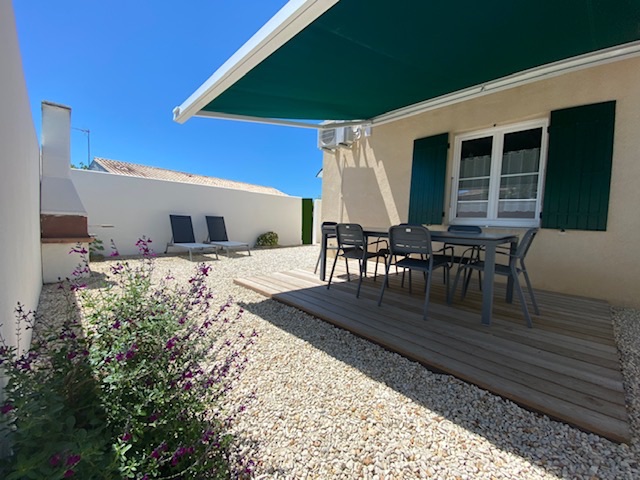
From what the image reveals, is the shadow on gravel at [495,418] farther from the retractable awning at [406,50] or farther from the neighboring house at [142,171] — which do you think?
the neighboring house at [142,171]

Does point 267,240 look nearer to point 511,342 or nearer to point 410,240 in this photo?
point 410,240

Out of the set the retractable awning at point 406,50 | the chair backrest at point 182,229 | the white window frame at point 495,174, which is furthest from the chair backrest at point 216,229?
the white window frame at point 495,174

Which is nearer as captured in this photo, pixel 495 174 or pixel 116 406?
pixel 116 406

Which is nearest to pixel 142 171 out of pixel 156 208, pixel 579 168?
pixel 156 208

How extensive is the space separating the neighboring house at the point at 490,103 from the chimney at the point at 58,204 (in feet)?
9.53

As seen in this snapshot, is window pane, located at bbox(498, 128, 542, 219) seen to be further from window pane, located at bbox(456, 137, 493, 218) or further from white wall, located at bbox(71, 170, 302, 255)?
white wall, located at bbox(71, 170, 302, 255)

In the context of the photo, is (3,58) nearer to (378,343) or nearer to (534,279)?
(378,343)

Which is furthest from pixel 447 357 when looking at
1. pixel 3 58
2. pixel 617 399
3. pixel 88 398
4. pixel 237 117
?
pixel 237 117

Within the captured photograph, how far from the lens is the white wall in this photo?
722 centimetres

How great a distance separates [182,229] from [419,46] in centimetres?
759

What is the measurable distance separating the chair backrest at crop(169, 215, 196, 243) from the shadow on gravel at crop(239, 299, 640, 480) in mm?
6764

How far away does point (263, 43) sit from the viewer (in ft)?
8.34

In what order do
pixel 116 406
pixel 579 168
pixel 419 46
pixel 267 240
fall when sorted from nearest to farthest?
pixel 116 406, pixel 419 46, pixel 579 168, pixel 267 240

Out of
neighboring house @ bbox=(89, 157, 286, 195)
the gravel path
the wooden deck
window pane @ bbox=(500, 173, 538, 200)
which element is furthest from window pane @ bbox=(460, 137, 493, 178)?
neighboring house @ bbox=(89, 157, 286, 195)
